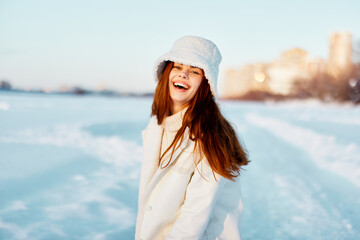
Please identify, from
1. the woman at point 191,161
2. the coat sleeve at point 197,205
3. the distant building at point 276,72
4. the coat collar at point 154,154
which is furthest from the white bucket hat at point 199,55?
the distant building at point 276,72

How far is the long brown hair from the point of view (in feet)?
5.20

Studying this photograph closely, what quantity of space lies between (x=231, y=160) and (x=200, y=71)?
571 mm

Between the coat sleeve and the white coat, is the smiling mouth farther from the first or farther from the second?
the coat sleeve

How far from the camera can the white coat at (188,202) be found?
1.47 m

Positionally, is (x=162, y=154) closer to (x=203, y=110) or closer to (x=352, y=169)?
(x=203, y=110)

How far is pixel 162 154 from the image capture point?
1.78 m

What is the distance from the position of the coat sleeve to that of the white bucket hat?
1.82ft

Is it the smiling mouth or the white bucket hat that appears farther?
the smiling mouth

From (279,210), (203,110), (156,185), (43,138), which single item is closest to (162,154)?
(156,185)

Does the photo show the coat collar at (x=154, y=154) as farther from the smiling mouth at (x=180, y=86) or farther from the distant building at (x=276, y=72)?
the distant building at (x=276, y=72)

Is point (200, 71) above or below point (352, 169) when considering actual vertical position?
above

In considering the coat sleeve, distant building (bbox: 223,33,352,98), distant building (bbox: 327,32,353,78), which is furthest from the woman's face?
distant building (bbox: 223,33,352,98)

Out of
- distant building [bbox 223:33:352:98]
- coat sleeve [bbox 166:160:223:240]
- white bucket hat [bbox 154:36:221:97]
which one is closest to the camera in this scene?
coat sleeve [bbox 166:160:223:240]

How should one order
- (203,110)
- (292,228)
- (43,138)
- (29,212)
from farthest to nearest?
1. (43,138)
2. (29,212)
3. (292,228)
4. (203,110)
